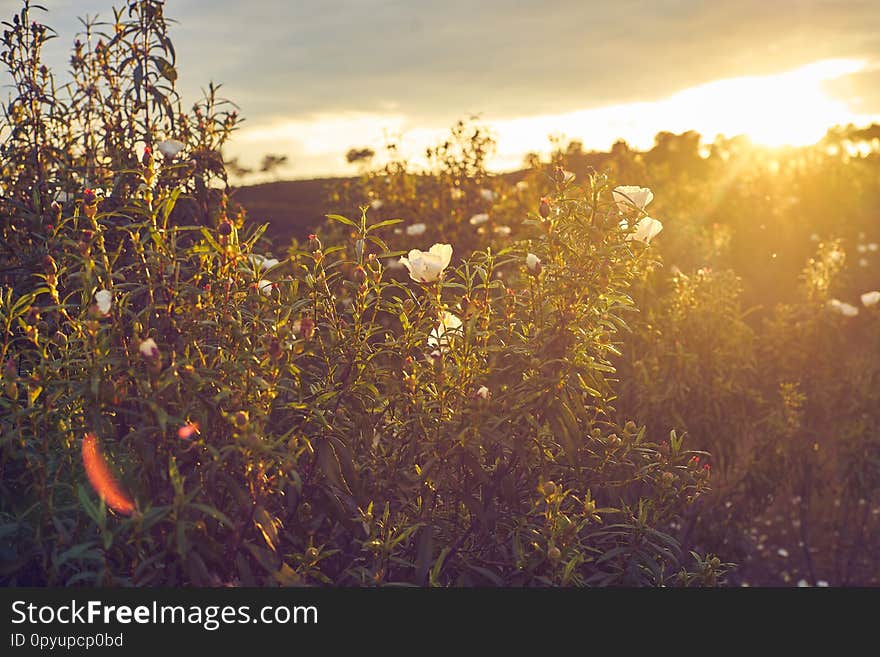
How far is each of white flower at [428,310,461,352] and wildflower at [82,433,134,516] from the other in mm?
866

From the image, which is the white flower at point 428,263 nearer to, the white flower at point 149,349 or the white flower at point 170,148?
the white flower at point 149,349

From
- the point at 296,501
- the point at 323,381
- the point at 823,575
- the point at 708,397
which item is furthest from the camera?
the point at 823,575

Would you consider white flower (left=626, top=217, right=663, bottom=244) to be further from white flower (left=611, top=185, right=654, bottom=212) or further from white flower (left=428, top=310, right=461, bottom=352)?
white flower (left=428, top=310, right=461, bottom=352)

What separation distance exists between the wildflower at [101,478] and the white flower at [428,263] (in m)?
0.90

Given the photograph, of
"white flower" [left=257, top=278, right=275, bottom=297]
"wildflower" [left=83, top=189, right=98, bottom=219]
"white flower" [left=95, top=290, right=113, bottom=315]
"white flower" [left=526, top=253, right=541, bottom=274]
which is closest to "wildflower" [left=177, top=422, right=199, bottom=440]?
"white flower" [left=95, top=290, right=113, bottom=315]

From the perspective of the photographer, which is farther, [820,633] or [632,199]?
[632,199]

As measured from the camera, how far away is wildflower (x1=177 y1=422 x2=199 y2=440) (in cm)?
186

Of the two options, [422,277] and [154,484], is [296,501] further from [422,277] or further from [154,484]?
[422,277]

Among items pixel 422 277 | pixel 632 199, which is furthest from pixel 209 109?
pixel 632 199

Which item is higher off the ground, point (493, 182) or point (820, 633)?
point (493, 182)

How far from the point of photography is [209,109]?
399 centimetres

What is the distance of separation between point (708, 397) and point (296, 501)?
3.13 m

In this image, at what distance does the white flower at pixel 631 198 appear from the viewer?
7.86 feet

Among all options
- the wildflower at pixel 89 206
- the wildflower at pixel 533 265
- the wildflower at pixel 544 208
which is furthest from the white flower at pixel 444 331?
the wildflower at pixel 89 206
